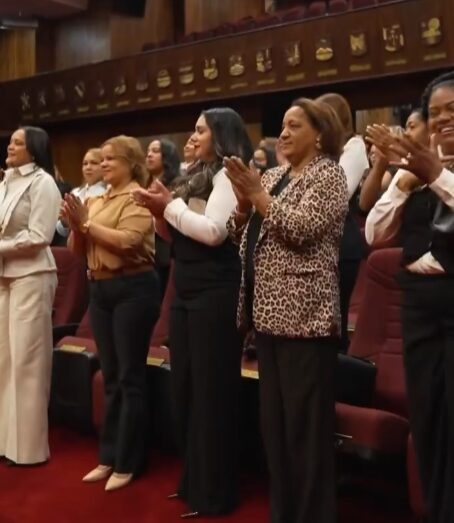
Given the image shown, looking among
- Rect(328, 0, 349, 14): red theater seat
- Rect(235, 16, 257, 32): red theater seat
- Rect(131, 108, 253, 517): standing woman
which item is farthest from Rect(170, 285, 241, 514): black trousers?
Rect(235, 16, 257, 32): red theater seat

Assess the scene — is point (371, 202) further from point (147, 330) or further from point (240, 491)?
point (240, 491)

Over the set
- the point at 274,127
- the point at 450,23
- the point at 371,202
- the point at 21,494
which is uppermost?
the point at 450,23

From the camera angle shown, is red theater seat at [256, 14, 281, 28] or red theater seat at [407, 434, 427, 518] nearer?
red theater seat at [407, 434, 427, 518]

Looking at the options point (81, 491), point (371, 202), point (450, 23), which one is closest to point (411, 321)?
point (371, 202)

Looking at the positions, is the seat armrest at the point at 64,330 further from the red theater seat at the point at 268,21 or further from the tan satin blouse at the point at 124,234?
the red theater seat at the point at 268,21

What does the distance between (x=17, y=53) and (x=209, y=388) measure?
831 centimetres

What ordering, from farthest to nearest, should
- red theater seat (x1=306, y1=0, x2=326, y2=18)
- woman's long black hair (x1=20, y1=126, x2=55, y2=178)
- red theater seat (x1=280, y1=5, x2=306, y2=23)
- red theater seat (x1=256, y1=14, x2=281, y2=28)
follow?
red theater seat (x1=256, y1=14, x2=281, y2=28) < red theater seat (x1=280, y1=5, x2=306, y2=23) < red theater seat (x1=306, y1=0, x2=326, y2=18) < woman's long black hair (x1=20, y1=126, x2=55, y2=178)

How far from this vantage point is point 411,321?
1979mm

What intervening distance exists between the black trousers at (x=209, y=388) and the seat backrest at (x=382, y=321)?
0.55 metres

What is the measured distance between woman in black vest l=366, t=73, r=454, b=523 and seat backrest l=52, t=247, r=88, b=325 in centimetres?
246

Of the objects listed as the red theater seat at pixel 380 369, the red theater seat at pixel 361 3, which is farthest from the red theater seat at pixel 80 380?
the red theater seat at pixel 361 3

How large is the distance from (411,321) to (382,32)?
4415 mm

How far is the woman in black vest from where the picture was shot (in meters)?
1.89

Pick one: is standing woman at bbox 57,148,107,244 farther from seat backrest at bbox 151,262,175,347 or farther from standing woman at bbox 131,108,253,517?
standing woman at bbox 131,108,253,517
